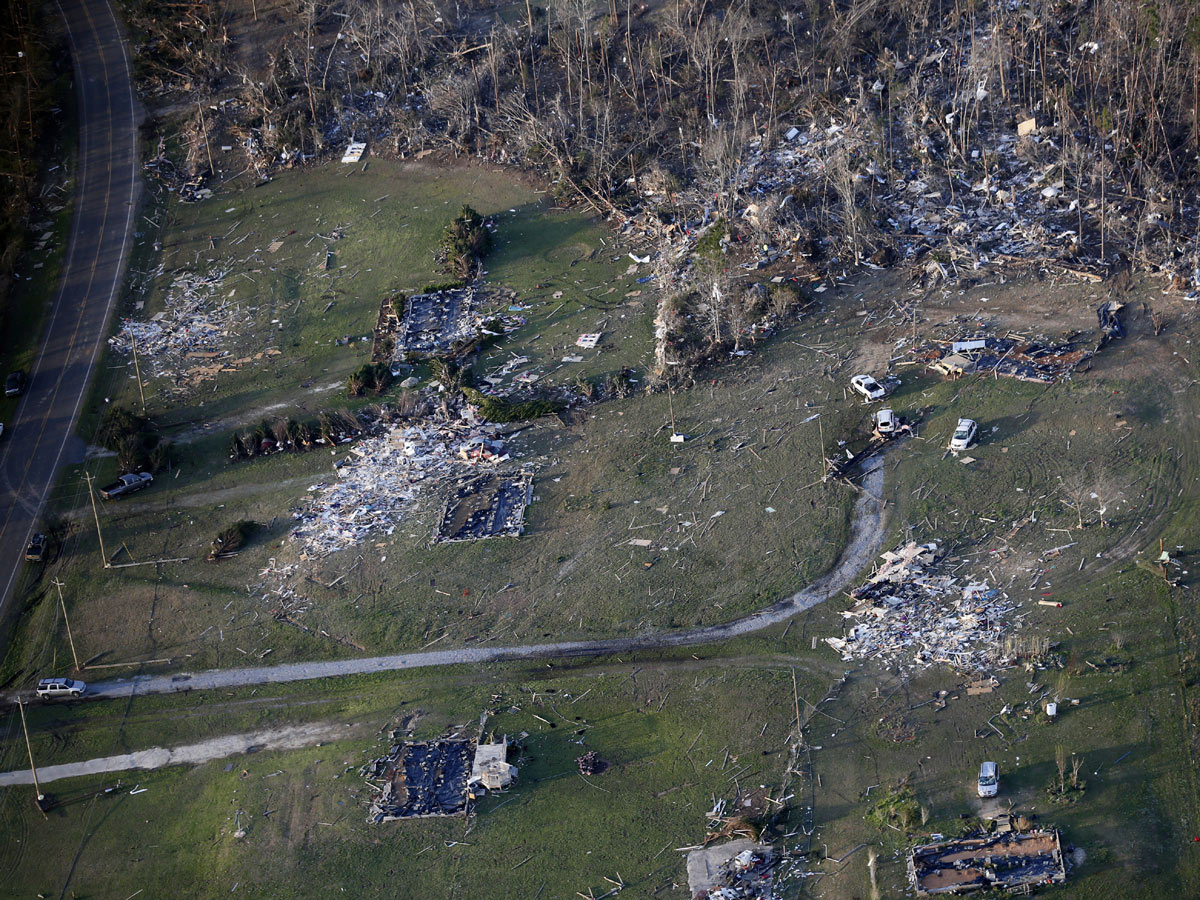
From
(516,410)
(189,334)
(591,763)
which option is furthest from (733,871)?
(189,334)

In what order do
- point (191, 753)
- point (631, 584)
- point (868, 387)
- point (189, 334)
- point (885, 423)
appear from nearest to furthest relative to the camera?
point (191, 753) → point (631, 584) → point (885, 423) → point (868, 387) → point (189, 334)

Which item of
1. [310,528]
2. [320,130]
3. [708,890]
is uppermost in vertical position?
[320,130]

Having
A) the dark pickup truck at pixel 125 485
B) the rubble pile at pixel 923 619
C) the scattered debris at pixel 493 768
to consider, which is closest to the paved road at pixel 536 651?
the rubble pile at pixel 923 619

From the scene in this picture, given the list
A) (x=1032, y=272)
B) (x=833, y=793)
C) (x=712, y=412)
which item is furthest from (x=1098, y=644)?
(x=1032, y=272)

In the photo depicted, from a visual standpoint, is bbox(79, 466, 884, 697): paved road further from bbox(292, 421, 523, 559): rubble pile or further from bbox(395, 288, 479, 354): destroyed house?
bbox(395, 288, 479, 354): destroyed house

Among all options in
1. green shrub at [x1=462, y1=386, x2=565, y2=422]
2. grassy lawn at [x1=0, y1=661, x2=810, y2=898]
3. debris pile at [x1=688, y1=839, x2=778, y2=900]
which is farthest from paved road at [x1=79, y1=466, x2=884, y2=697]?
green shrub at [x1=462, y1=386, x2=565, y2=422]

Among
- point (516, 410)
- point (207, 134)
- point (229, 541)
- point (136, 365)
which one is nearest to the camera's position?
point (229, 541)

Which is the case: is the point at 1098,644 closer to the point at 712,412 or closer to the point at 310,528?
the point at 712,412

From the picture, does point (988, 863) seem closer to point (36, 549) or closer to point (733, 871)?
point (733, 871)
